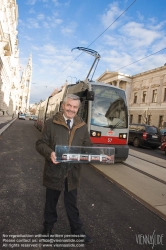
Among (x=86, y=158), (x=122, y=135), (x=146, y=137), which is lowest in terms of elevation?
(x=146, y=137)

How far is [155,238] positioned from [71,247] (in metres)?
1.30

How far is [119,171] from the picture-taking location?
6.19m

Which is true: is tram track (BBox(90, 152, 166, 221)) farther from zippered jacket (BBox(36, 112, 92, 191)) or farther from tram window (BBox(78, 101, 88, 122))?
zippered jacket (BBox(36, 112, 92, 191))

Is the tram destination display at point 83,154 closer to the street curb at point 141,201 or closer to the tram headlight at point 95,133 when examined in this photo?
the street curb at point 141,201

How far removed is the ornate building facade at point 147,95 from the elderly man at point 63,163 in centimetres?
3502

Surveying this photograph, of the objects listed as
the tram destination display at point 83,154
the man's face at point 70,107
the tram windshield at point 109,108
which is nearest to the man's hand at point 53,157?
the tram destination display at point 83,154

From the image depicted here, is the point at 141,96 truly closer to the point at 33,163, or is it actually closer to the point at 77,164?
the point at 33,163

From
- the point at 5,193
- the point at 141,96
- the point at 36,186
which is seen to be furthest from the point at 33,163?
the point at 141,96

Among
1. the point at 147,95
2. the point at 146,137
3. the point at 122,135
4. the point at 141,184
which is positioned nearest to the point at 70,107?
the point at 141,184

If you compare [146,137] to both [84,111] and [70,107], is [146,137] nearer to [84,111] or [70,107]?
[84,111]

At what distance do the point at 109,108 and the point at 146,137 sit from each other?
833cm

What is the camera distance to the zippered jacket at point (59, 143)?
2416 mm

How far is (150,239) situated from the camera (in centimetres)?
287

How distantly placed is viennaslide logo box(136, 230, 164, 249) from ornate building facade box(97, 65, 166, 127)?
34184 millimetres
